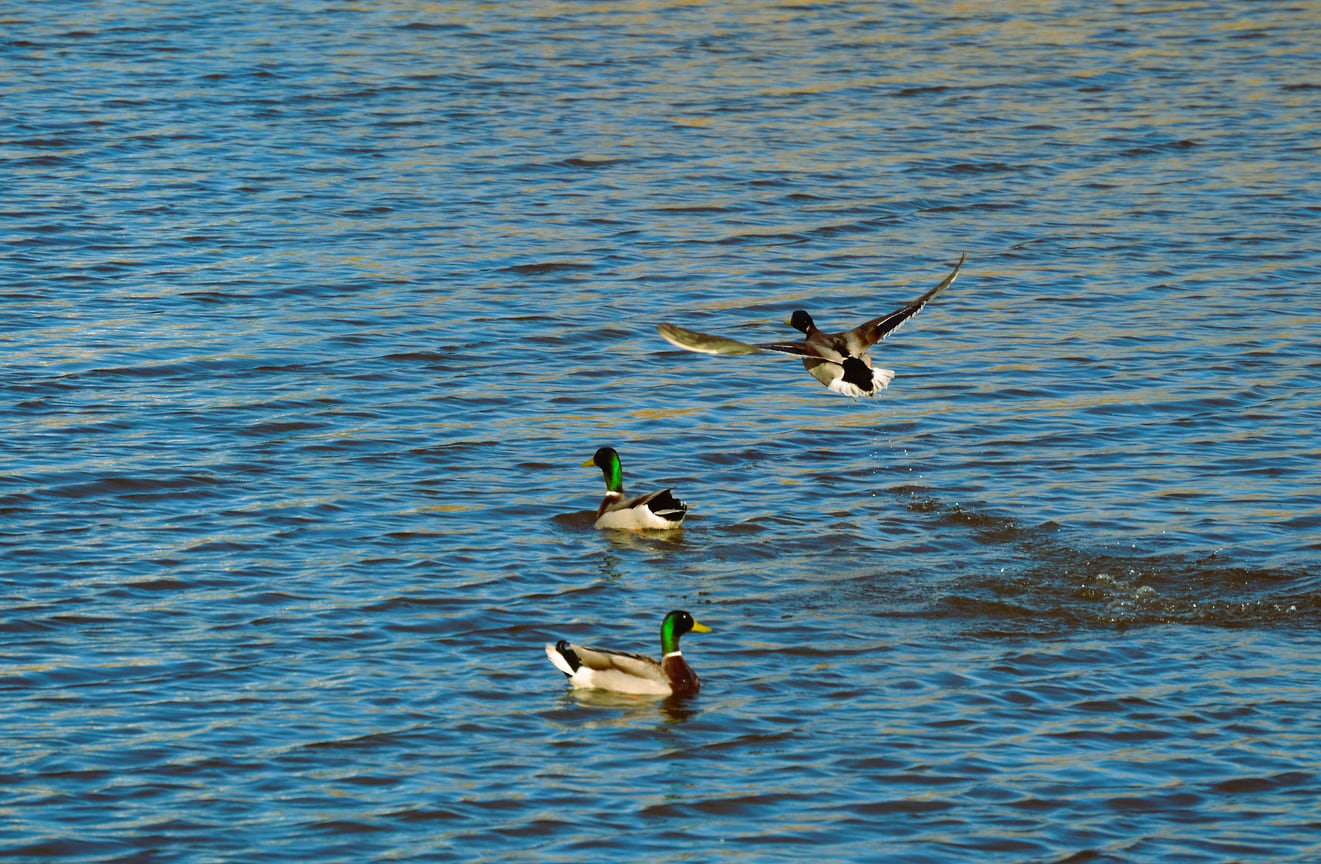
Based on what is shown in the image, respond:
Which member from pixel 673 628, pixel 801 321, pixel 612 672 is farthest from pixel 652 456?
pixel 612 672

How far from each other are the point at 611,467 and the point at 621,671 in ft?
11.6

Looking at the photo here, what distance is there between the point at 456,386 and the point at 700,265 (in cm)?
Answer: 442

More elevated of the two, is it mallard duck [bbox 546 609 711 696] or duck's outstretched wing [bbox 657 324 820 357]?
duck's outstretched wing [bbox 657 324 820 357]

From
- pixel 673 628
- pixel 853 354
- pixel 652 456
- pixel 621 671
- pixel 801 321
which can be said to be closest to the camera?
pixel 621 671

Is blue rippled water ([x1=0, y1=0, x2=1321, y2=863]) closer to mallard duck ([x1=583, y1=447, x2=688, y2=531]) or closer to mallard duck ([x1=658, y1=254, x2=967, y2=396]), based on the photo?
mallard duck ([x1=583, y1=447, x2=688, y2=531])

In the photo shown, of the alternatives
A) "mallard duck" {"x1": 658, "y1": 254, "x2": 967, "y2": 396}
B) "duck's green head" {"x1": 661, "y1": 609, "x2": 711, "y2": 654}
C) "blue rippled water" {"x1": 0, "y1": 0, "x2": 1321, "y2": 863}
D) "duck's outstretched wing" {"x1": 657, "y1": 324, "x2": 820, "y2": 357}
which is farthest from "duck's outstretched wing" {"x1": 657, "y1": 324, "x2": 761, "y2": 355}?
"duck's green head" {"x1": 661, "y1": 609, "x2": 711, "y2": 654}

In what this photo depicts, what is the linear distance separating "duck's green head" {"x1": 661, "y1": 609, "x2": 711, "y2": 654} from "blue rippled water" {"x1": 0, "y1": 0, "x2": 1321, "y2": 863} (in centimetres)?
32

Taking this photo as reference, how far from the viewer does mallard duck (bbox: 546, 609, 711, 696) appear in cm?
1056

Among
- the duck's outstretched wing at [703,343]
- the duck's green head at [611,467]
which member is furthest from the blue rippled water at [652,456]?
the duck's outstretched wing at [703,343]

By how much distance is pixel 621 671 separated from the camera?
10.6m

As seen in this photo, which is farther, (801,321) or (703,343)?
(801,321)

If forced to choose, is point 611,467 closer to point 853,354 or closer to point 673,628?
point 853,354

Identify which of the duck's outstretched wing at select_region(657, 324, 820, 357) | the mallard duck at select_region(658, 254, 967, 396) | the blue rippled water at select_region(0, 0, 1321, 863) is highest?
the duck's outstretched wing at select_region(657, 324, 820, 357)

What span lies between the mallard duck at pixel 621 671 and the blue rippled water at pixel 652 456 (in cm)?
10
